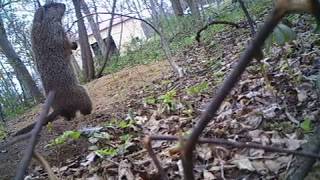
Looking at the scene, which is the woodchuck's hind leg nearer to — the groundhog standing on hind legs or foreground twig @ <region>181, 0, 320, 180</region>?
the groundhog standing on hind legs

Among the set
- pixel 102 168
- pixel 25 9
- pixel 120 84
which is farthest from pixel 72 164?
pixel 25 9

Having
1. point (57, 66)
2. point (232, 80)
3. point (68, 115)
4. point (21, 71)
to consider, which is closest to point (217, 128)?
point (232, 80)

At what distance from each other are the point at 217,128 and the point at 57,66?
134 inches

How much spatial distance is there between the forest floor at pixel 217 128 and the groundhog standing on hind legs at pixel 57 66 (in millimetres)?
380

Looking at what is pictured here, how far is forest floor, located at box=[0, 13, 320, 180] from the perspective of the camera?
222cm

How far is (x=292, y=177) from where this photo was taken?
1417mm

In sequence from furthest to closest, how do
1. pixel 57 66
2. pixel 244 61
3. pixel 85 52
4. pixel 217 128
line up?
pixel 85 52, pixel 57 66, pixel 217 128, pixel 244 61

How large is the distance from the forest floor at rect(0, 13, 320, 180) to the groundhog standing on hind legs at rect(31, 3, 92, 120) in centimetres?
38

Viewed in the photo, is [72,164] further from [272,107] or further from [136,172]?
[272,107]

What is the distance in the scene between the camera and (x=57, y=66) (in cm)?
559

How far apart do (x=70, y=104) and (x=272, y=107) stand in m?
3.26

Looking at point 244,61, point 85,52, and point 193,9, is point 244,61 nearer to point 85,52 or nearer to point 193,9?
point 85,52

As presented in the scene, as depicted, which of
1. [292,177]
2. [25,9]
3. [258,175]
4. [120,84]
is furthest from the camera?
[25,9]

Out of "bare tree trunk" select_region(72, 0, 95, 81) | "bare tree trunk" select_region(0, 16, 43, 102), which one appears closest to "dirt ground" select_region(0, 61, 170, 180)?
"bare tree trunk" select_region(72, 0, 95, 81)
